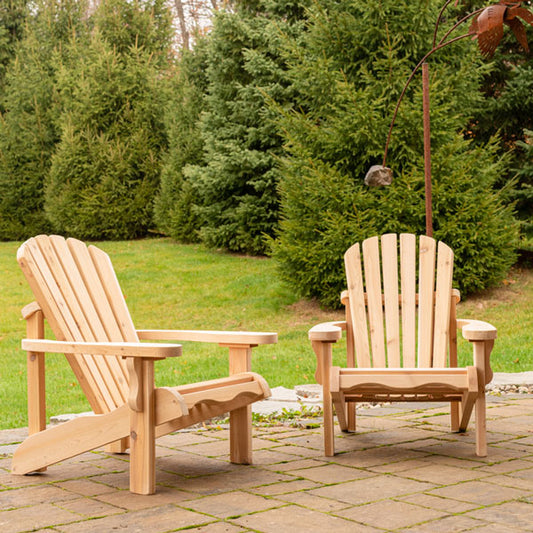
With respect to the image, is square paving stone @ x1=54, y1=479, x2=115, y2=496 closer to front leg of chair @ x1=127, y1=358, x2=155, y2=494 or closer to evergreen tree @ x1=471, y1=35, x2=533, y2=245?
front leg of chair @ x1=127, y1=358, x2=155, y2=494

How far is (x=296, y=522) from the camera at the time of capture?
2650 mm

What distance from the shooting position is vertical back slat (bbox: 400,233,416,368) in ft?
14.0

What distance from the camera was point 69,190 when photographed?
52.6 feet

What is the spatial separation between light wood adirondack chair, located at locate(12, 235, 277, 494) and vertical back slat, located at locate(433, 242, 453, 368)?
110 centimetres

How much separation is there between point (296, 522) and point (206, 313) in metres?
7.87

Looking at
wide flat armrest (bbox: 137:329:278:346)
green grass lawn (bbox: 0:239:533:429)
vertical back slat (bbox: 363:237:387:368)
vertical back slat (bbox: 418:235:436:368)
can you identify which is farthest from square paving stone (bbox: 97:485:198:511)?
green grass lawn (bbox: 0:239:533:429)

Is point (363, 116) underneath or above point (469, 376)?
above

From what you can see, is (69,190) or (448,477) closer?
(448,477)

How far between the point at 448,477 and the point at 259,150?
10.3 metres

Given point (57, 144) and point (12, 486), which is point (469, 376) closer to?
point (12, 486)

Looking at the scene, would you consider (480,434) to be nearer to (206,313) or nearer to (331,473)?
(331,473)

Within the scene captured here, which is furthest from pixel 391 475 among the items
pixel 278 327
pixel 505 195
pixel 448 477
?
pixel 505 195

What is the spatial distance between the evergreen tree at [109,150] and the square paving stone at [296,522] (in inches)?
534

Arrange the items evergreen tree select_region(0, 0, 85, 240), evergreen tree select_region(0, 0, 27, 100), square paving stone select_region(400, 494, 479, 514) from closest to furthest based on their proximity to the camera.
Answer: square paving stone select_region(400, 494, 479, 514)
evergreen tree select_region(0, 0, 85, 240)
evergreen tree select_region(0, 0, 27, 100)
